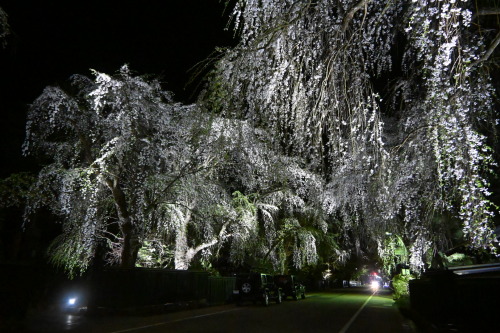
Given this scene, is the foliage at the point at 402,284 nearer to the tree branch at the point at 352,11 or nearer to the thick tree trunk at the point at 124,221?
the thick tree trunk at the point at 124,221

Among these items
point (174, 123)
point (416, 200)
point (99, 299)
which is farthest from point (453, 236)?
point (99, 299)

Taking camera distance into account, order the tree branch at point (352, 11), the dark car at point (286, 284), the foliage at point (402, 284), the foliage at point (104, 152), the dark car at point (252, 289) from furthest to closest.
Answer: the dark car at point (286, 284) < the foliage at point (402, 284) < the dark car at point (252, 289) < the foliage at point (104, 152) < the tree branch at point (352, 11)

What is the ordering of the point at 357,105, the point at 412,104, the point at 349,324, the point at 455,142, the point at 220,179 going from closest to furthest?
1. the point at 455,142
2. the point at 357,105
3. the point at 412,104
4. the point at 349,324
5. the point at 220,179

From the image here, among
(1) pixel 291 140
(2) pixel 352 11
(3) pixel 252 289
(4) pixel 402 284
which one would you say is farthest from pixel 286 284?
(2) pixel 352 11

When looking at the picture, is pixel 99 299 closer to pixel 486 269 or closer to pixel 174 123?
pixel 174 123

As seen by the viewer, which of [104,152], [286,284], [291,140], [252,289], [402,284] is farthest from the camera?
[286,284]

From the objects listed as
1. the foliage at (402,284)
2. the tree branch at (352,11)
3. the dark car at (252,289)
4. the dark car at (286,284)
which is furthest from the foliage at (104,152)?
the foliage at (402,284)

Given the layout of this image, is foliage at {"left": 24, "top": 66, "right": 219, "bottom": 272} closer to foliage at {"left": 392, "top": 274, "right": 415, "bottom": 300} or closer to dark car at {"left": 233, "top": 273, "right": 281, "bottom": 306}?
dark car at {"left": 233, "top": 273, "right": 281, "bottom": 306}

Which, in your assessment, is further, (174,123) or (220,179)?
(220,179)

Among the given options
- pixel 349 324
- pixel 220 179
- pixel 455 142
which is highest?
pixel 220 179

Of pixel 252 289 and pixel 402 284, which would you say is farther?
pixel 402 284

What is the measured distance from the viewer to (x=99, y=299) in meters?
15.0

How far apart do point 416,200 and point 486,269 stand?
2.95 meters

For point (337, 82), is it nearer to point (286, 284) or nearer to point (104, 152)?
point (104, 152)
